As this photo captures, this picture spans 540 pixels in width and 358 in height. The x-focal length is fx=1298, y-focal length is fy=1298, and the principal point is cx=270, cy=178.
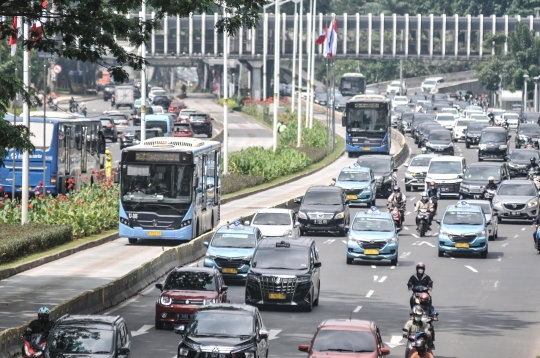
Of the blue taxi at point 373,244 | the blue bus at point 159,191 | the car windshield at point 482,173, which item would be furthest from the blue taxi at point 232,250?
the car windshield at point 482,173

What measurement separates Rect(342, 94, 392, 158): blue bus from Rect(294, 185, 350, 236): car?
93.9 ft

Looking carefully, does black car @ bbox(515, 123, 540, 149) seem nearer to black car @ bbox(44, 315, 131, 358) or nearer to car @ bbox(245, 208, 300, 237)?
car @ bbox(245, 208, 300, 237)

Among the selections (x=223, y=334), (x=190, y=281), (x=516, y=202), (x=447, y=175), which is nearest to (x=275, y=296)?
(x=190, y=281)

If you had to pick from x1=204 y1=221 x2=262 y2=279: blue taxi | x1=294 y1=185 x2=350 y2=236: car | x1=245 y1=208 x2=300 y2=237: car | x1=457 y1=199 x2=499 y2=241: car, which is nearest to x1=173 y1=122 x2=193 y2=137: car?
x1=294 y1=185 x2=350 y2=236: car

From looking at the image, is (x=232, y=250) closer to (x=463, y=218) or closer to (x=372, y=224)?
(x=372, y=224)

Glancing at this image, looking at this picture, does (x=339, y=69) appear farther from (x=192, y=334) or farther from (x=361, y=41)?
(x=192, y=334)

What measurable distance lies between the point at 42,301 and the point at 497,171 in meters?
35.1

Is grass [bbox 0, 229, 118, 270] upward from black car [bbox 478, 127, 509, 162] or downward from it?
downward

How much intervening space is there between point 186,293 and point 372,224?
14440mm

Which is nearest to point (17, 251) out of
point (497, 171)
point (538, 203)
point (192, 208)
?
point (192, 208)

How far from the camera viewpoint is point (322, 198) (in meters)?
49.0

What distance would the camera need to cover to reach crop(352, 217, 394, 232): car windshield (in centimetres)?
4063

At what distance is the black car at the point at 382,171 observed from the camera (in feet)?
205

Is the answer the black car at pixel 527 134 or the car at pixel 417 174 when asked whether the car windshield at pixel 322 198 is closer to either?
the car at pixel 417 174
